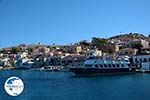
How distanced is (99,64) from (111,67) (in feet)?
5.58

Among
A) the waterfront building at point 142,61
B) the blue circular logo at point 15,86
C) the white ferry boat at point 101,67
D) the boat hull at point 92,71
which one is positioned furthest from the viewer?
the waterfront building at point 142,61

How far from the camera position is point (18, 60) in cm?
6150

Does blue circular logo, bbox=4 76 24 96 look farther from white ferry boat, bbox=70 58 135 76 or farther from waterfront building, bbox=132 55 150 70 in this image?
waterfront building, bbox=132 55 150 70

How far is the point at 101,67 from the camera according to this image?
3288 cm

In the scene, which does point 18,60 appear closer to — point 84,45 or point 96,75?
point 84,45

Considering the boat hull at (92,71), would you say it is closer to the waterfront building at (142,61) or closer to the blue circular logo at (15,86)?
the waterfront building at (142,61)

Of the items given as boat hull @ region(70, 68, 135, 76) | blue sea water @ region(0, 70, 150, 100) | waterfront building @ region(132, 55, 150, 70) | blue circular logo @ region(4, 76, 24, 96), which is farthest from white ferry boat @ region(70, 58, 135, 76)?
blue circular logo @ region(4, 76, 24, 96)

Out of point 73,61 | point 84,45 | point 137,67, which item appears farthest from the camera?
point 84,45

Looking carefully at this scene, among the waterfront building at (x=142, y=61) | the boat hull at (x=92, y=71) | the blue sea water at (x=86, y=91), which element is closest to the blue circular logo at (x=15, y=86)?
the blue sea water at (x=86, y=91)

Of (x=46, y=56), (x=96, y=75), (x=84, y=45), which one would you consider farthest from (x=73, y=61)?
(x=96, y=75)

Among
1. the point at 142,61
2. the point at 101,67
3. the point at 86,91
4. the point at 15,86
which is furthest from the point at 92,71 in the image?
the point at 15,86

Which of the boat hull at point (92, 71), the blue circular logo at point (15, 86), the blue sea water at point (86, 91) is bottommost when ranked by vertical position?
the blue sea water at point (86, 91)

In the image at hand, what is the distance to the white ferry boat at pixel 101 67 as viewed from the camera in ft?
104

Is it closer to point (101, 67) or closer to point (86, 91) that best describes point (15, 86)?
point (86, 91)
